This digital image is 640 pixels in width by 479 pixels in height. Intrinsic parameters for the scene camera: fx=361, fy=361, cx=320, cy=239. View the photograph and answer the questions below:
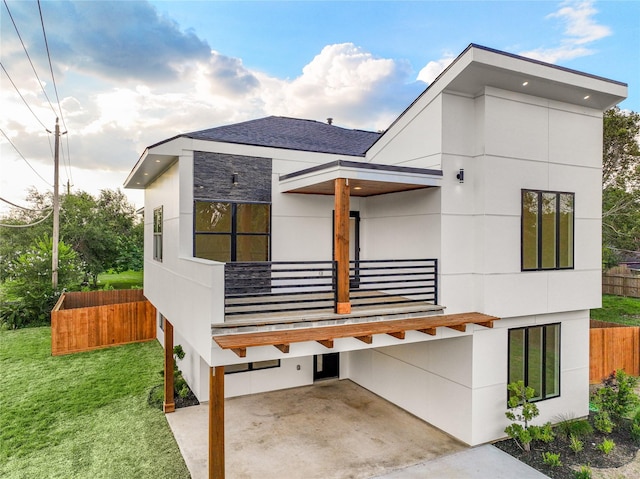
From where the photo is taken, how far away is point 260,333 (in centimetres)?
488

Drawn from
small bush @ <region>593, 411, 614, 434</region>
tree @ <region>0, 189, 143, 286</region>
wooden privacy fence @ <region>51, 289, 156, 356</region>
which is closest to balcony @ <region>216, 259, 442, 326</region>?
small bush @ <region>593, 411, 614, 434</region>

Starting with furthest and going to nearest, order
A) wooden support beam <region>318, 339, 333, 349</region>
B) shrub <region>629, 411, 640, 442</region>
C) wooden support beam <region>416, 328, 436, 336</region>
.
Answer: shrub <region>629, 411, 640, 442</region>, wooden support beam <region>416, 328, 436, 336</region>, wooden support beam <region>318, 339, 333, 349</region>

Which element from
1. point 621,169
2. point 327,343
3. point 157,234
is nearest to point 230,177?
point 157,234

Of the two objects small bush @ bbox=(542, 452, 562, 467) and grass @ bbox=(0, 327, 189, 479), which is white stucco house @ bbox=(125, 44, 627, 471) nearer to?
small bush @ bbox=(542, 452, 562, 467)

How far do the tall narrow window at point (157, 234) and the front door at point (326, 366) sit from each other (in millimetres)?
4927

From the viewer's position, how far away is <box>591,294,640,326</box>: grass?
15254 mm

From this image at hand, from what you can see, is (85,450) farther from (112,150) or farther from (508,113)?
(112,150)

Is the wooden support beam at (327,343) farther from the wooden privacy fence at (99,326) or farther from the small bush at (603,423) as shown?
the wooden privacy fence at (99,326)

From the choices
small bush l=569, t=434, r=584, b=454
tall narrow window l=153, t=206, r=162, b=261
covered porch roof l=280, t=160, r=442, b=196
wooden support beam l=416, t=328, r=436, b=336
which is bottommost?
small bush l=569, t=434, r=584, b=454

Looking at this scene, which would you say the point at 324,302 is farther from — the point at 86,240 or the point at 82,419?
the point at 86,240

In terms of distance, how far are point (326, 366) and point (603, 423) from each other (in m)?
5.84

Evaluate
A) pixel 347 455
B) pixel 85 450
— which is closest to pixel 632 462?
pixel 347 455

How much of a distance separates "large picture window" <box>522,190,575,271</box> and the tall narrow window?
8484mm

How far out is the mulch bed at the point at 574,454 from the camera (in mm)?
5680
